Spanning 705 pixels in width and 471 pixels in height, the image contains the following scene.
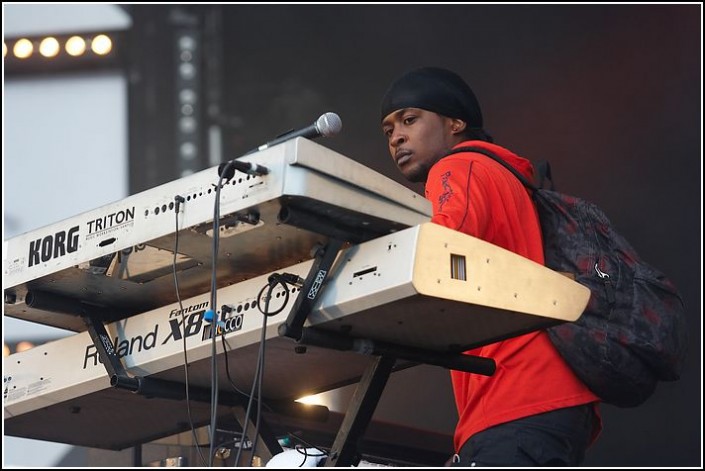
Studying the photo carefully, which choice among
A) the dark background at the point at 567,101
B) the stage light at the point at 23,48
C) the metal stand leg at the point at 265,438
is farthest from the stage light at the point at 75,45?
the metal stand leg at the point at 265,438

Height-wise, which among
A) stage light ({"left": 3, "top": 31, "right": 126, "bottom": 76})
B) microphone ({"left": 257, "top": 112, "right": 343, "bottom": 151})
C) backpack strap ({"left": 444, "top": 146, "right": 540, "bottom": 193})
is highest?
Result: stage light ({"left": 3, "top": 31, "right": 126, "bottom": 76})

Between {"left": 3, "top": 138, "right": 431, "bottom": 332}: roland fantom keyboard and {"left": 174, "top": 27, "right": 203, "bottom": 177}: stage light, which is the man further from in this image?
{"left": 174, "top": 27, "right": 203, "bottom": 177}: stage light

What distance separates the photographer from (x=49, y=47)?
200 inches

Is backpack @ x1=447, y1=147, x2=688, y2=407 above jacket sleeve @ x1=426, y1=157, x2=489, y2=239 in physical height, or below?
below

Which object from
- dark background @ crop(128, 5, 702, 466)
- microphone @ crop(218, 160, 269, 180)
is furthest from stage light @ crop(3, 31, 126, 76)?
microphone @ crop(218, 160, 269, 180)

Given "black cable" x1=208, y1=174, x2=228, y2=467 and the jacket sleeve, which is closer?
"black cable" x1=208, y1=174, x2=228, y2=467

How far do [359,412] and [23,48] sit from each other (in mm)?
3554

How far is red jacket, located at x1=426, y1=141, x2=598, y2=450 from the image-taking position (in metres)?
2.13

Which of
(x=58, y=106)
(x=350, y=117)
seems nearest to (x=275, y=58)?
(x=350, y=117)

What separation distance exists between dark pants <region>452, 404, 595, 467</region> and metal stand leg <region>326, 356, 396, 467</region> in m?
0.20

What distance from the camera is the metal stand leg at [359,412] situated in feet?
6.88

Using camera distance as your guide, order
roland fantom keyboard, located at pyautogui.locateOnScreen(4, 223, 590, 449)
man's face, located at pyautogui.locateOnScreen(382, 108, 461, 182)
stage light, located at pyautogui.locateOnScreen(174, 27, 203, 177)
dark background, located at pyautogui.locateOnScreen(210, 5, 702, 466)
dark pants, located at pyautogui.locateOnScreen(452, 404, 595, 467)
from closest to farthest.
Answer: roland fantom keyboard, located at pyautogui.locateOnScreen(4, 223, 590, 449) < dark pants, located at pyautogui.locateOnScreen(452, 404, 595, 467) < man's face, located at pyautogui.locateOnScreen(382, 108, 461, 182) < dark background, located at pyautogui.locateOnScreen(210, 5, 702, 466) < stage light, located at pyautogui.locateOnScreen(174, 27, 203, 177)

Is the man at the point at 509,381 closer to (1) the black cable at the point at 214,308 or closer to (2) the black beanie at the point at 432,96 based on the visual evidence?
(2) the black beanie at the point at 432,96

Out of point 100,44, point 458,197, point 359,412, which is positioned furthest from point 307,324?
point 100,44
